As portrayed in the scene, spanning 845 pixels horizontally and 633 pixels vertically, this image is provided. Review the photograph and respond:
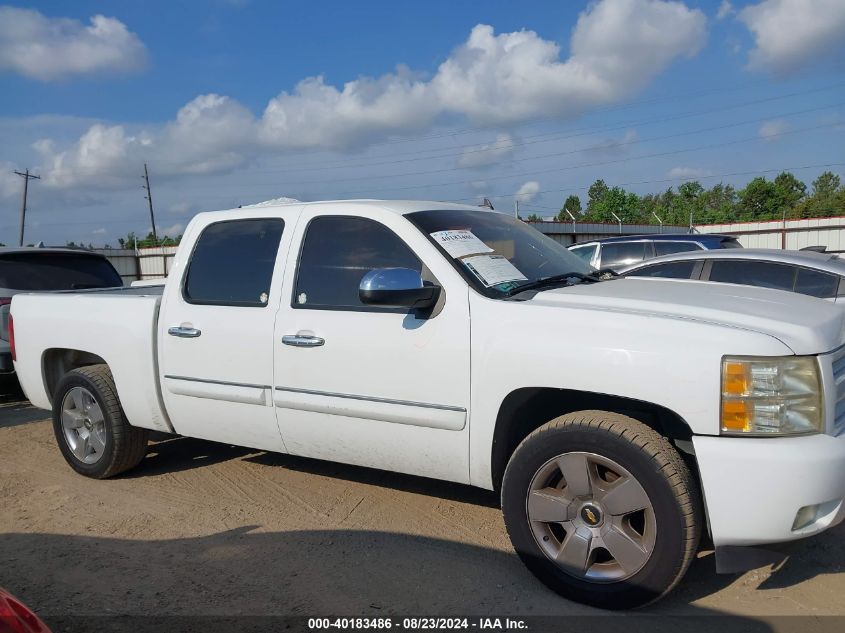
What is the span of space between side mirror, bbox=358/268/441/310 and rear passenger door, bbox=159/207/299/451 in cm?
92

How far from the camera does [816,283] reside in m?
6.73

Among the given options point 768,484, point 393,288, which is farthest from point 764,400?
point 393,288

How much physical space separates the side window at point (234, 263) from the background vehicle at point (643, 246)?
23.1ft

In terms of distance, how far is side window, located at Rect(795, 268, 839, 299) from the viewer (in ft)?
21.8

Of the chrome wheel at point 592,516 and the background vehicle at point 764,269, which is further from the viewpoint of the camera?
the background vehicle at point 764,269

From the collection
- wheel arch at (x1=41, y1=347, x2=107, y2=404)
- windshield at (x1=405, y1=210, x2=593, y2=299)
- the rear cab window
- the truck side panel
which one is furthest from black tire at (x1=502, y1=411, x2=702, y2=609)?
the rear cab window

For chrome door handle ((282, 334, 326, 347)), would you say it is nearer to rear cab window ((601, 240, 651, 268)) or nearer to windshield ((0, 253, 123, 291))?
windshield ((0, 253, 123, 291))

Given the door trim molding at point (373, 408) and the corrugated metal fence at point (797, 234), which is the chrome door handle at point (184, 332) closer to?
the door trim molding at point (373, 408)

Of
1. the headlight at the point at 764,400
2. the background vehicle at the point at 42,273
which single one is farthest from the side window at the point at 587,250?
the headlight at the point at 764,400

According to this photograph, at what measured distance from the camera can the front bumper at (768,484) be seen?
2.74 metres

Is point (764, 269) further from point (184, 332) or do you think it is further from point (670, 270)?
point (184, 332)

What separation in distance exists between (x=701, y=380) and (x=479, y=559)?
1537mm

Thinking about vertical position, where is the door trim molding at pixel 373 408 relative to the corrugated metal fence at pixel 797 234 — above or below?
below

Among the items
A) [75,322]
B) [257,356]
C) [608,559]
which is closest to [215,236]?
[257,356]
